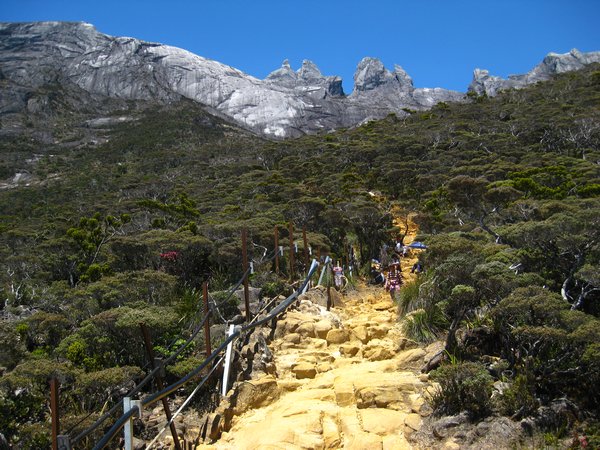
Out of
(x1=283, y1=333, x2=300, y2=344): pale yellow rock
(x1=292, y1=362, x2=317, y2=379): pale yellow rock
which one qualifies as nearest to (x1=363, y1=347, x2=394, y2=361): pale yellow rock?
(x1=292, y1=362, x2=317, y2=379): pale yellow rock

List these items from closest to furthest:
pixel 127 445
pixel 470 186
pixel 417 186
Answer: pixel 127 445
pixel 470 186
pixel 417 186

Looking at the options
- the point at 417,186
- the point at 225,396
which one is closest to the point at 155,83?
the point at 417,186

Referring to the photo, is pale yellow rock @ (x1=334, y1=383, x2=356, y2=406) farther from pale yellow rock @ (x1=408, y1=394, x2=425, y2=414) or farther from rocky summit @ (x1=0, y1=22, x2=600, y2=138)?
rocky summit @ (x1=0, y1=22, x2=600, y2=138)

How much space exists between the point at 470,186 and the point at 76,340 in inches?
501

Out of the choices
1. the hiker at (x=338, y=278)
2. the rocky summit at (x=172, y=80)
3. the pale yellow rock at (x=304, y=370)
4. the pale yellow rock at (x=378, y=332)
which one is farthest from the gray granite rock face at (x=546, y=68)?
Answer: the pale yellow rock at (x=304, y=370)

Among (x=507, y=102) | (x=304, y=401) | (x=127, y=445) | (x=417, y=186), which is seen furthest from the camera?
(x=507, y=102)

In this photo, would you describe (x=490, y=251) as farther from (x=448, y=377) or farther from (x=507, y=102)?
(x=507, y=102)

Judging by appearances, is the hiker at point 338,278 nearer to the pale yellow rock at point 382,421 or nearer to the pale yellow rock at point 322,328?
the pale yellow rock at point 322,328

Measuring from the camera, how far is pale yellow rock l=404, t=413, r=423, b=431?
18.6 ft

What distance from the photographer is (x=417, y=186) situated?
83.6 ft

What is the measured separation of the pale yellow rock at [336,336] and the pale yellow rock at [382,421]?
8.49 feet

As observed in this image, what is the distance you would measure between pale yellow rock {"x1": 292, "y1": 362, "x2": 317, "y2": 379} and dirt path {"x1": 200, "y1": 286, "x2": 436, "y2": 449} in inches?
0.6

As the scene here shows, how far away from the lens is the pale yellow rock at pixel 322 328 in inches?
343

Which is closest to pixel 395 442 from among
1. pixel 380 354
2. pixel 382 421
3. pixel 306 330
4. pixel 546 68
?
pixel 382 421
